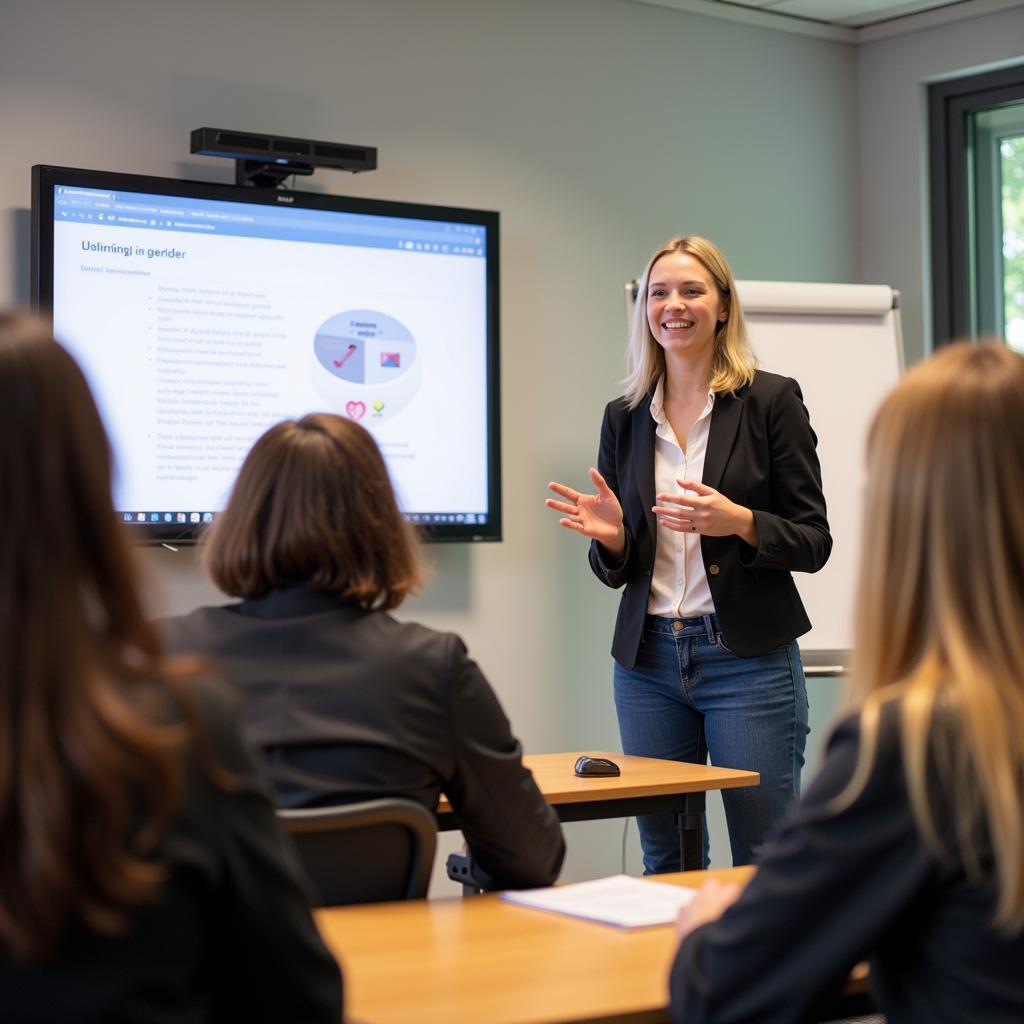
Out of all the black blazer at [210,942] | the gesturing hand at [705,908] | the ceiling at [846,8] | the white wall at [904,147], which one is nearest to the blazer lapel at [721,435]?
the gesturing hand at [705,908]

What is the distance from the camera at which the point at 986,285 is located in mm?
5211

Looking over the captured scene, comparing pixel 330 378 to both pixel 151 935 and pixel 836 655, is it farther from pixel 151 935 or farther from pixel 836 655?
pixel 151 935

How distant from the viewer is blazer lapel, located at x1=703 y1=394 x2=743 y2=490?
10.9 ft

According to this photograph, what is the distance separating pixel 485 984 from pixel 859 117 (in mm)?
4548

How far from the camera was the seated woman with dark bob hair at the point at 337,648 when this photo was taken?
1.88 metres

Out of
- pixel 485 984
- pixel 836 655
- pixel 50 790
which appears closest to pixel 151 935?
pixel 50 790

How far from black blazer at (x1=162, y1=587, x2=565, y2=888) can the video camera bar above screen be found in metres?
1.83

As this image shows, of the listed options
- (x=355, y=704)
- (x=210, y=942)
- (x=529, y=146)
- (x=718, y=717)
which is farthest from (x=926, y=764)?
(x=529, y=146)

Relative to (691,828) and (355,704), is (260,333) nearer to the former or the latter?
(691,828)

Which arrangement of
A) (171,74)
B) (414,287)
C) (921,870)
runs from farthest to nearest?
(414,287) → (171,74) → (921,870)

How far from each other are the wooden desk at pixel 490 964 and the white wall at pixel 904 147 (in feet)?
12.5

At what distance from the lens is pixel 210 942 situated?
1.10m

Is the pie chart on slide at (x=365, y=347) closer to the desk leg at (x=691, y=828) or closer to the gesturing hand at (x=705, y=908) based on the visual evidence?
the desk leg at (x=691, y=828)

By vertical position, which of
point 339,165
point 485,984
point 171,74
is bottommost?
point 485,984
